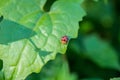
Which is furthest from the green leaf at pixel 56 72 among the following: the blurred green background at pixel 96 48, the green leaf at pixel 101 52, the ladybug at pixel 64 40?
the ladybug at pixel 64 40

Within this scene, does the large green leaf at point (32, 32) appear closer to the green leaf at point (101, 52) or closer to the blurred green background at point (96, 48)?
the blurred green background at point (96, 48)

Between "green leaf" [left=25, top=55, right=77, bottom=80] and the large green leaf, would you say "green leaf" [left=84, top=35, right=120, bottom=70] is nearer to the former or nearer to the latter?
"green leaf" [left=25, top=55, right=77, bottom=80]

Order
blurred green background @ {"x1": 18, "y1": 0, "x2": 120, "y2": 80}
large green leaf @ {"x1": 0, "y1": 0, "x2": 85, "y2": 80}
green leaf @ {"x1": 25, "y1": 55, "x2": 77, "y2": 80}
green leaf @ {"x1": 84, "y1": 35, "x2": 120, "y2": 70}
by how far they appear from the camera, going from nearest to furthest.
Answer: large green leaf @ {"x1": 0, "y1": 0, "x2": 85, "y2": 80} → green leaf @ {"x1": 25, "y1": 55, "x2": 77, "y2": 80} → blurred green background @ {"x1": 18, "y1": 0, "x2": 120, "y2": 80} → green leaf @ {"x1": 84, "y1": 35, "x2": 120, "y2": 70}

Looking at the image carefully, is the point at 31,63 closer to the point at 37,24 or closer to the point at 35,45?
the point at 35,45

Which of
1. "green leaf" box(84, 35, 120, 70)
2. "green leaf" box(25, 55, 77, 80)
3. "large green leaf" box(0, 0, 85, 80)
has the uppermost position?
"large green leaf" box(0, 0, 85, 80)

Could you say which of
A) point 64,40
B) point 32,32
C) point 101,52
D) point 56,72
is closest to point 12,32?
point 32,32

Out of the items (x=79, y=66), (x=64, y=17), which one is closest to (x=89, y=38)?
(x=79, y=66)

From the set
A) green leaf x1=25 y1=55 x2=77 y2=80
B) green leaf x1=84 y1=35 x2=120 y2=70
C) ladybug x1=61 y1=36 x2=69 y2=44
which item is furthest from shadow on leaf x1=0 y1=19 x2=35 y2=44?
green leaf x1=84 y1=35 x2=120 y2=70
